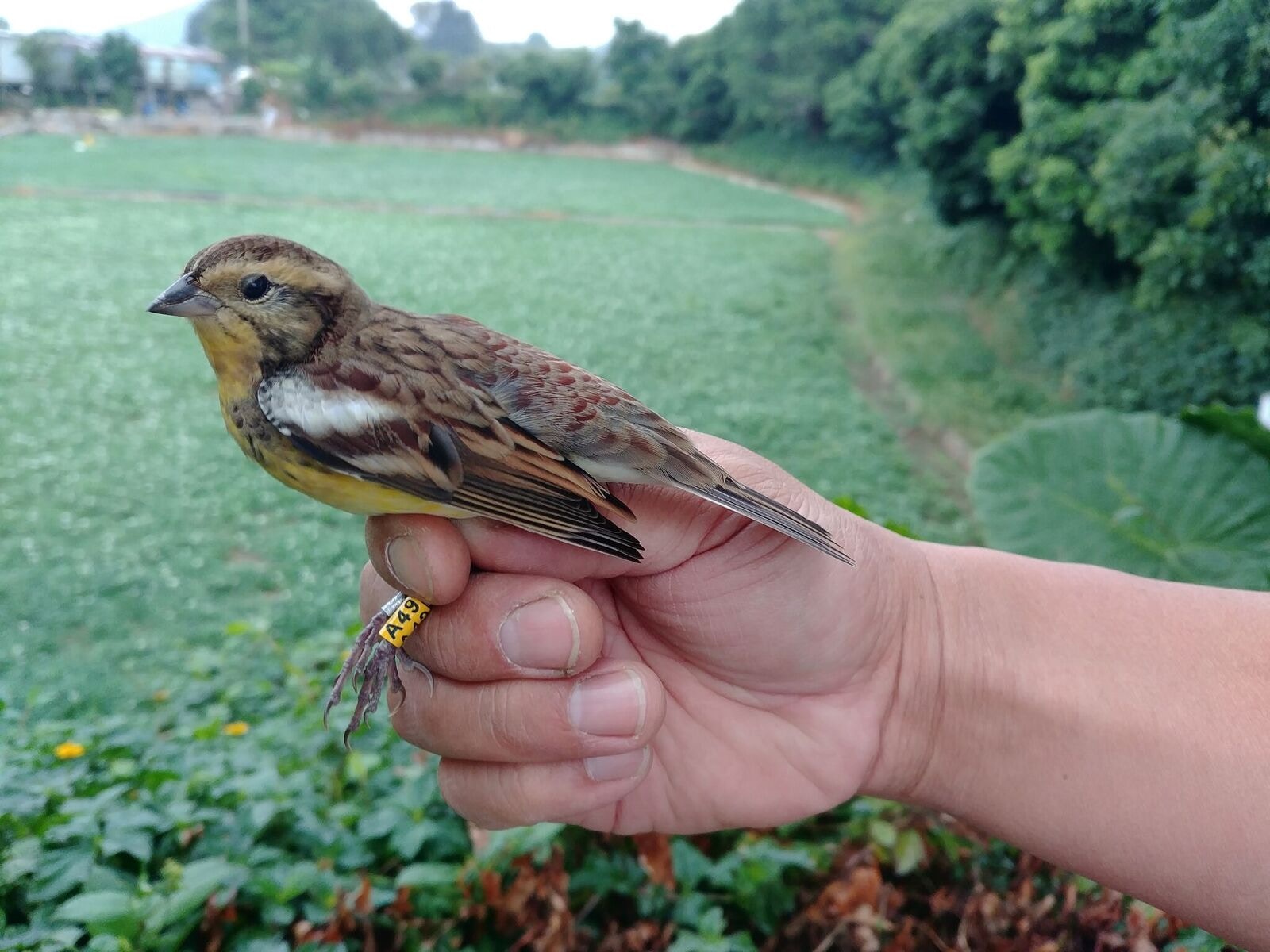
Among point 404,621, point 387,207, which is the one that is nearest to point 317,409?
point 404,621

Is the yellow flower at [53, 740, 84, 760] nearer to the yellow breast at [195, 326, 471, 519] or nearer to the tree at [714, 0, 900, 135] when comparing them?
the yellow breast at [195, 326, 471, 519]

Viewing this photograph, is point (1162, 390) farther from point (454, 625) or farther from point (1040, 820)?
point (454, 625)

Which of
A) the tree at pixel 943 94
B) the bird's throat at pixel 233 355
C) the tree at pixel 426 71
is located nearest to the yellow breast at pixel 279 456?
the bird's throat at pixel 233 355

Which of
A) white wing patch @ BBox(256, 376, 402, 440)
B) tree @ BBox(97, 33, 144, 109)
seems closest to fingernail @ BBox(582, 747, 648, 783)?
white wing patch @ BBox(256, 376, 402, 440)

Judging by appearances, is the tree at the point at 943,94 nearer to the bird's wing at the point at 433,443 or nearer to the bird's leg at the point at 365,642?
the bird's wing at the point at 433,443

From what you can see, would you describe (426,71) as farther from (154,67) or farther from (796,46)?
(796,46)

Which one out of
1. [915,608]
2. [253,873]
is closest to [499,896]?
[253,873]
